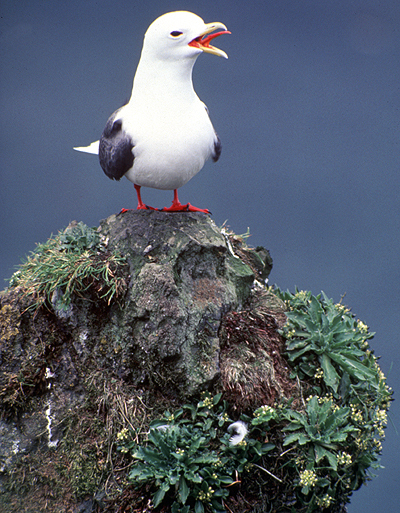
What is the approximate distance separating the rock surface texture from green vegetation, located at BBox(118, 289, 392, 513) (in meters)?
0.42

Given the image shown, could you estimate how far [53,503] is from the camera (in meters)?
4.13

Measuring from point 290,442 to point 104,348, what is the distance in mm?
1845

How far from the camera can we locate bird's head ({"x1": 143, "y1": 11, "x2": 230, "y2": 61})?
4.10m

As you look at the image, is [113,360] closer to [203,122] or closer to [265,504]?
[265,504]

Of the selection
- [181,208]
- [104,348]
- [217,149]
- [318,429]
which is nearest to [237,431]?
[318,429]

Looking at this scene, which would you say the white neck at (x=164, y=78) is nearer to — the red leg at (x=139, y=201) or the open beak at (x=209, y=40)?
the open beak at (x=209, y=40)

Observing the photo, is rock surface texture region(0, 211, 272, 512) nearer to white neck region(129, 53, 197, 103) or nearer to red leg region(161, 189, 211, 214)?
red leg region(161, 189, 211, 214)

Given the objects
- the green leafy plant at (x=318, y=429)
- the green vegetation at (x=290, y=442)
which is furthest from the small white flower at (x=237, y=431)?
the green leafy plant at (x=318, y=429)

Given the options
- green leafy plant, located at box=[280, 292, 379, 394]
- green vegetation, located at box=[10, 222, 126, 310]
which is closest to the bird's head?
green vegetation, located at box=[10, 222, 126, 310]

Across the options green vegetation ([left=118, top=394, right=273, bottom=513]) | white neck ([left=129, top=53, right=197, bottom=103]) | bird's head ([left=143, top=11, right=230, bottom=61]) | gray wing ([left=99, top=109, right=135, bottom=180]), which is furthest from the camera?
gray wing ([left=99, top=109, right=135, bottom=180])

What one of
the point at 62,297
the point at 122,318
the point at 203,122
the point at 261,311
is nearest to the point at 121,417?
the point at 122,318

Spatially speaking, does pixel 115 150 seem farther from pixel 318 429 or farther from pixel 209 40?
pixel 318 429

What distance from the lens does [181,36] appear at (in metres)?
4.12

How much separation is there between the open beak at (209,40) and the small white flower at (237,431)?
10.5ft
